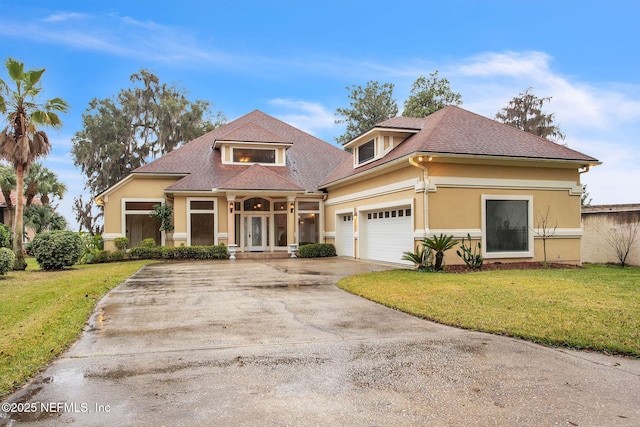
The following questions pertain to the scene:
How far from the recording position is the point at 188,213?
2128 centimetres

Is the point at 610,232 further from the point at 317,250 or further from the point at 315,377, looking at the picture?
the point at 315,377

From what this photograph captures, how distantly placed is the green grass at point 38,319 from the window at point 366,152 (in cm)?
1056

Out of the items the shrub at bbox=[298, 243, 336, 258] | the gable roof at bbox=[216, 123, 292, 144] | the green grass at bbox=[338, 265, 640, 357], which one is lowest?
the green grass at bbox=[338, 265, 640, 357]

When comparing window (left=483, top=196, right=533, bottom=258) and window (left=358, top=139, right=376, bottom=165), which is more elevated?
window (left=358, top=139, right=376, bottom=165)

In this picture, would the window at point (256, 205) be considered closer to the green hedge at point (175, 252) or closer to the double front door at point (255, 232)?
the double front door at point (255, 232)

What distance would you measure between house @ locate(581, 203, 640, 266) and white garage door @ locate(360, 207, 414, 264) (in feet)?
24.1

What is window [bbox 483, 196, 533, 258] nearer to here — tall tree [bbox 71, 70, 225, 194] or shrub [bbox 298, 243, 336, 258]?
shrub [bbox 298, 243, 336, 258]

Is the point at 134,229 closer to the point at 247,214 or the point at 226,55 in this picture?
the point at 247,214

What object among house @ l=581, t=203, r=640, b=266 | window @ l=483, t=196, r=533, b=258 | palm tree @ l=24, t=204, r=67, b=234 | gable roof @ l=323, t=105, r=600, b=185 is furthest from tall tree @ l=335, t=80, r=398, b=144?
palm tree @ l=24, t=204, r=67, b=234

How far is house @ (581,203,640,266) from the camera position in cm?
1509

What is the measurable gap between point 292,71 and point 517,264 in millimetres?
16152

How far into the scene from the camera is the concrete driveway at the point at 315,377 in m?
3.43

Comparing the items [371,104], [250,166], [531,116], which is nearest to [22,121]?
[250,166]

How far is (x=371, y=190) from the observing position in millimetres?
17469
